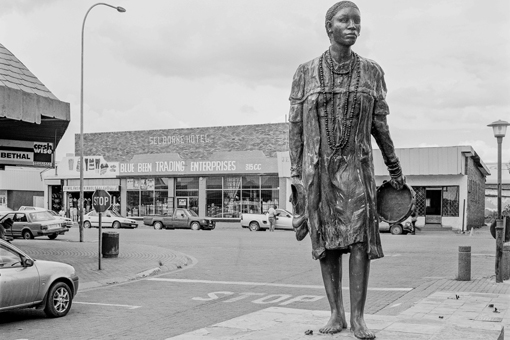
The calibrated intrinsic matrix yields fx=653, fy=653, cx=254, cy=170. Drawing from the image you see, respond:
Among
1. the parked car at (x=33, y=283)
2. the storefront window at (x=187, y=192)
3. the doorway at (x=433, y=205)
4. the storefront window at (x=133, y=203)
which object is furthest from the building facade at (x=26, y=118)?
the storefront window at (x=133, y=203)

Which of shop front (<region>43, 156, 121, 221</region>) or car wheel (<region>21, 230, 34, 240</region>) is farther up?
shop front (<region>43, 156, 121, 221</region>)

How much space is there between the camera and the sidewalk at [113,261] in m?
15.5

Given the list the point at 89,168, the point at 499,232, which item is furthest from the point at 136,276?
the point at 89,168

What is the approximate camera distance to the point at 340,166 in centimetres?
550

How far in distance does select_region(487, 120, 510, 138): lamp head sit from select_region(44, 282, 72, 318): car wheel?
10825mm

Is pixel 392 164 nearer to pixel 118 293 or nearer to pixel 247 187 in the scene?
pixel 118 293

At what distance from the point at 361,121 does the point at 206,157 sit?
4383cm

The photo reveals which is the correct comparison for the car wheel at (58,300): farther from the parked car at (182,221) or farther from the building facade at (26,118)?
the parked car at (182,221)

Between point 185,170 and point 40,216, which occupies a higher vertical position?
point 185,170

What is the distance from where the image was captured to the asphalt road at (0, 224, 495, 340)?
934cm

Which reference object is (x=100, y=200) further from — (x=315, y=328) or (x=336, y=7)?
(x=336, y=7)

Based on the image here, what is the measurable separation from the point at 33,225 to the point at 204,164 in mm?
19861

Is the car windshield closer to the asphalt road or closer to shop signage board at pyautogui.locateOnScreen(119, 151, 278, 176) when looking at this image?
the asphalt road

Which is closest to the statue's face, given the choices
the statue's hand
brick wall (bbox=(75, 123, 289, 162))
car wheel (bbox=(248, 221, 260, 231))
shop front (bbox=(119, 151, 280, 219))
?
the statue's hand
